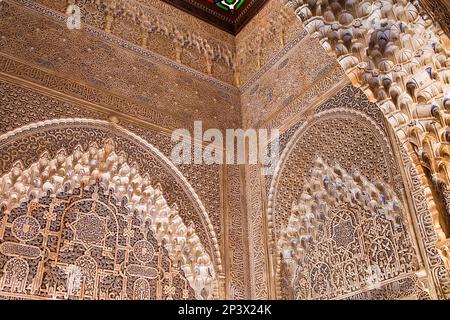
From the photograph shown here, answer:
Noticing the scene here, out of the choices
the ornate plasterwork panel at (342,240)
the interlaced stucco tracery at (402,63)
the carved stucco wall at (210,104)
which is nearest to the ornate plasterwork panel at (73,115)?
the carved stucco wall at (210,104)

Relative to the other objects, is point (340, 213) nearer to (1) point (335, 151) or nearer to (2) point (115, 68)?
(1) point (335, 151)

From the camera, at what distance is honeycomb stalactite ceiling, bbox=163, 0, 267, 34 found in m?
5.27

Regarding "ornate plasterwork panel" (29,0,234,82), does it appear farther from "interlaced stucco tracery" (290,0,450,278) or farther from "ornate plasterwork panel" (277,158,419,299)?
"interlaced stucco tracery" (290,0,450,278)

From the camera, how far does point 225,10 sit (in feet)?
18.3

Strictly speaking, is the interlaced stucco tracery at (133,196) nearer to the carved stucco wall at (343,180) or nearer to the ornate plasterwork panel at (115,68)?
the ornate plasterwork panel at (115,68)

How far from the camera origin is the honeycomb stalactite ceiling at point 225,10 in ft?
17.3

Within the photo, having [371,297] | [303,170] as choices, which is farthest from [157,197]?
[371,297]

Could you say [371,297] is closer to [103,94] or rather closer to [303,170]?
[303,170]

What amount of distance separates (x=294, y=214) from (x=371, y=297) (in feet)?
3.32

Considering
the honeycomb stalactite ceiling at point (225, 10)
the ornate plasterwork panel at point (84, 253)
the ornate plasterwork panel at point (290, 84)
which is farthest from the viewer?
the honeycomb stalactite ceiling at point (225, 10)

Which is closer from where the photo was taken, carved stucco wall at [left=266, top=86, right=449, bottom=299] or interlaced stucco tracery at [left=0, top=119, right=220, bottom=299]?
carved stucco wall at [left=266, top=86, right=449, bottom=299]

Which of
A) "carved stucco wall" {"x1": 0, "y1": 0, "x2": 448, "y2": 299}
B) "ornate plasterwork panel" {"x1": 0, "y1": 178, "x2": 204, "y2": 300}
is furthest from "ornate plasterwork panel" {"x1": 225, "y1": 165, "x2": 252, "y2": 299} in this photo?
"ornate plasterwork panel" {"x1": 0, "y1": 178, "x2": 204, "y2": 300}

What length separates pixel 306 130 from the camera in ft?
13.8

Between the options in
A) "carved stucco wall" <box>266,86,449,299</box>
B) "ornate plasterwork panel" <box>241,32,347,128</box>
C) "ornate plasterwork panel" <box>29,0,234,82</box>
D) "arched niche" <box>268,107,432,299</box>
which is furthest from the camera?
"ornate plasterwork panel" <box>29,0,234,82</box>
